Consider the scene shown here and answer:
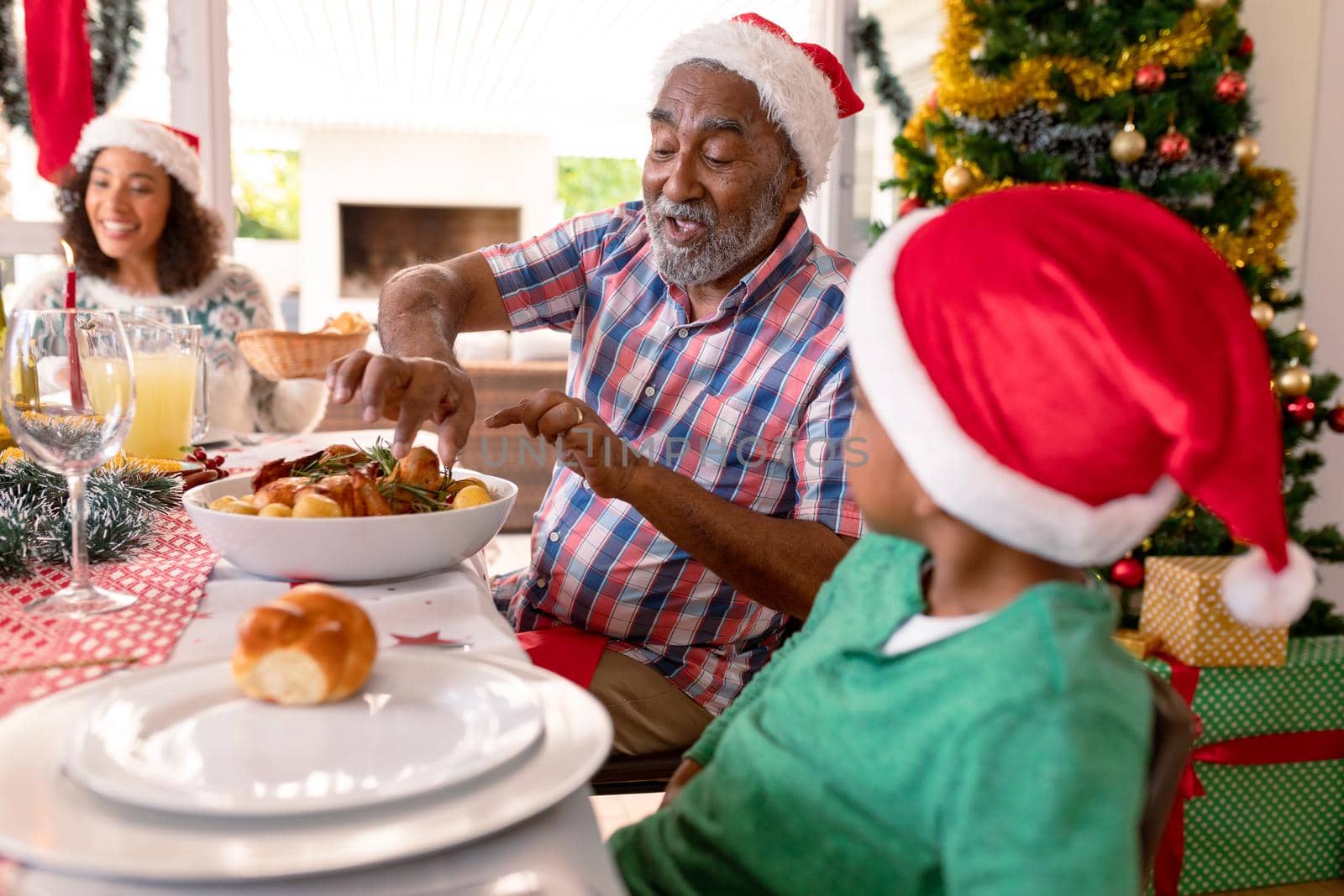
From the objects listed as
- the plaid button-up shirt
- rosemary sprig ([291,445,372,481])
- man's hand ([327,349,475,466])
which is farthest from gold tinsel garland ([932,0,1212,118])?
rosemary sprig ([291,445,372,481])

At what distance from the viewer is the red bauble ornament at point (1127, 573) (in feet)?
7.66

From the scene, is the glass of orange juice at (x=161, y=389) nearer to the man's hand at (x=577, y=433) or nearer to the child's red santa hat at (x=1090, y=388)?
the man's hand at (x=577, y=433)

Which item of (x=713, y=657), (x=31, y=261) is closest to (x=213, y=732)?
(x=713, y=657)

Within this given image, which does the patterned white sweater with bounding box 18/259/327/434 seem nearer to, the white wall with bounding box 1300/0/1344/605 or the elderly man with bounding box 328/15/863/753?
the elderly man with bounding box 328/15/863/753

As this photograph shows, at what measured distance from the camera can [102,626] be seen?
866 mm

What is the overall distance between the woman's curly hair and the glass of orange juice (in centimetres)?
149

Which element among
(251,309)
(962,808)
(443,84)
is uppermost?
(443,84)

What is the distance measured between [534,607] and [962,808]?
1.16 metres

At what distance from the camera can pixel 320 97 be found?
989 centimetres

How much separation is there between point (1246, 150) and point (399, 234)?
11047 millimetres

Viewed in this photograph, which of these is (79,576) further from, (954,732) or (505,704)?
(954,732)

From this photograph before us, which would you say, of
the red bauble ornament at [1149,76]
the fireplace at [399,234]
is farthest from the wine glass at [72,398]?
the fireplace at [399,234]

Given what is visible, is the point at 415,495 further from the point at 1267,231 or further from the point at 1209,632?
the point at 1267,231

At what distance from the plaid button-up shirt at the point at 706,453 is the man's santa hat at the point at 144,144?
1.89m
